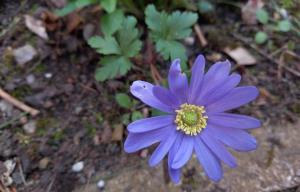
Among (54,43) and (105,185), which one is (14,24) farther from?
(105,185)

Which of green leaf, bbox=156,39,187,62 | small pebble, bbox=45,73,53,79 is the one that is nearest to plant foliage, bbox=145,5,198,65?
green leaf, bbox=156,39,187,62

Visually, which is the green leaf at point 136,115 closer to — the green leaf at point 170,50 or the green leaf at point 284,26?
the green leaf at point 170,50

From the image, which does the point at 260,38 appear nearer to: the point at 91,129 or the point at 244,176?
the point at 244,176

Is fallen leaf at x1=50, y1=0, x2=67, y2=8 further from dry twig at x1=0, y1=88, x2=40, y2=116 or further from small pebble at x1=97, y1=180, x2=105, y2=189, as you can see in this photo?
small pebble at x1=97, y1=180, x2=105, y2=189

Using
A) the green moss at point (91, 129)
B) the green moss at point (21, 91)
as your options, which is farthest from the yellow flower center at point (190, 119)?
the green moss at point (21, 91)

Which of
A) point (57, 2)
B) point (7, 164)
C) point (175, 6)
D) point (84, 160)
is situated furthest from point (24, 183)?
point (175, 6)

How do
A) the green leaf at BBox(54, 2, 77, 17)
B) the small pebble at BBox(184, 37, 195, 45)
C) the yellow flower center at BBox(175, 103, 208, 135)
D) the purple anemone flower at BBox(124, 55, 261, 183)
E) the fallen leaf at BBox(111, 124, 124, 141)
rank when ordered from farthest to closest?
the small pebble at BBox(184, 37, 195, 45) < the green leaf at BBox(54, 2, 77, 17) < the fallen leaf at BBox(111, 124, 124, 141) < the yellow flower center at BBox(175, 103, 208, 135) < the purple anemone flower at BBox(124, 55, 261, 183)
